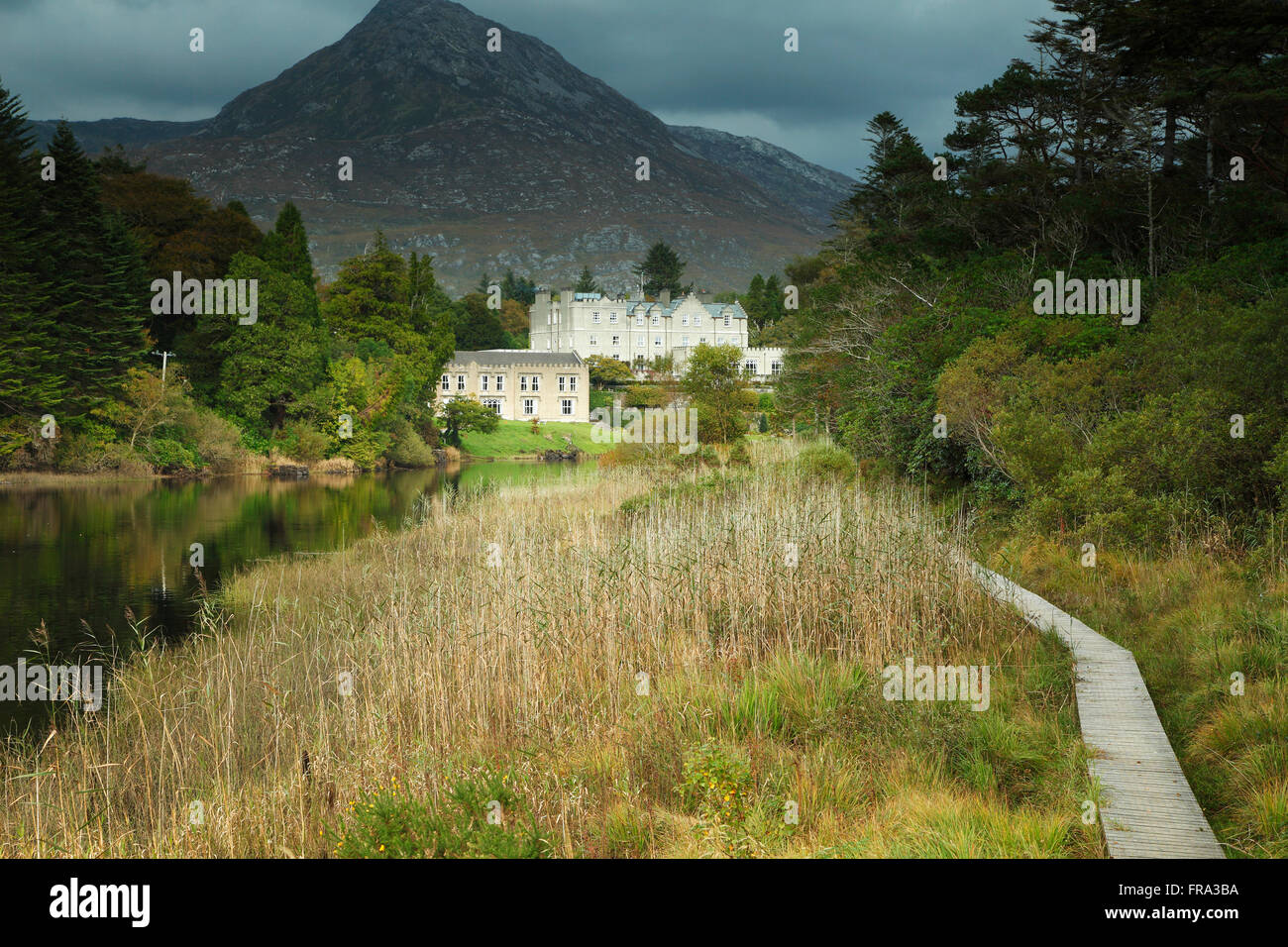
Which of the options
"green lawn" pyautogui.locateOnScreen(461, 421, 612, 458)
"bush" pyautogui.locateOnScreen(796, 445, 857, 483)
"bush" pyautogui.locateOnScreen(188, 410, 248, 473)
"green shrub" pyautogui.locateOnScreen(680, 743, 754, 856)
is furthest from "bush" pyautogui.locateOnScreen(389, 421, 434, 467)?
"green shrub" pyautogui.locateOnScreen(680, 743, 754, 856)

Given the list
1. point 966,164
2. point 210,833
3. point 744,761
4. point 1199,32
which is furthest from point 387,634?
point 966,164

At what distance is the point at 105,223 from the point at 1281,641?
41.5 m

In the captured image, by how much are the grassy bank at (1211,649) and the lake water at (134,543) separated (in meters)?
7.78

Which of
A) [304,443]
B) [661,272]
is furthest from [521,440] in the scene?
[661,272]

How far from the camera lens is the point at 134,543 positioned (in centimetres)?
2089

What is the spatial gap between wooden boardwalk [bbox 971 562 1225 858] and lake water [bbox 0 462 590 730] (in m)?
7.15

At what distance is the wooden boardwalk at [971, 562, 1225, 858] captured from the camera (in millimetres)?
4336

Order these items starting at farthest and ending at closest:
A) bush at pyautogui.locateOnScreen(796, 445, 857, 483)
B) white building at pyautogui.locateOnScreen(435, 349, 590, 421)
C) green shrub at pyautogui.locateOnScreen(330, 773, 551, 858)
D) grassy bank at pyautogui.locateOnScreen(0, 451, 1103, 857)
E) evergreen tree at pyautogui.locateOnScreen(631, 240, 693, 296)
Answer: evergreen tree at pyautogui.locateOnScreen(631, 240, 693, 296)
white building at pyautogui.locateOnScreen(435, 349, 590, 421)
bush at pyautogui.locateOnScreen(796, 445, 857, 483)
grassy bank at pyautogui.locateOnScreen(0, 451, 1103, 857)
green shrub at pyautogui.locateOnScreen(330, 773, 551, 858)

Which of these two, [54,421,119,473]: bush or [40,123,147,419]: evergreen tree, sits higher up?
[40,123,147,419]: evergreen tree

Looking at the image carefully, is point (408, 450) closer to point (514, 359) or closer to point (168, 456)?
point (168, 456)

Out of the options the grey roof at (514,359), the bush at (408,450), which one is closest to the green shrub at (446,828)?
the bush at (408,450)

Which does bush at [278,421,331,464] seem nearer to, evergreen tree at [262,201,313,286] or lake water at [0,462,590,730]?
lake water at [0,462,590,730]

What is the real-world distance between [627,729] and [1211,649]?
429cm

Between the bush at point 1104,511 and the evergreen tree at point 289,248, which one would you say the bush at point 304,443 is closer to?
the evergreen tree at point 289,248
